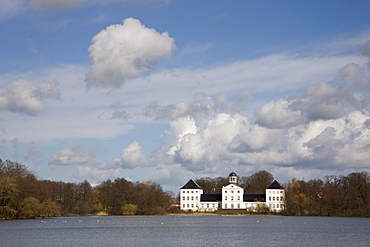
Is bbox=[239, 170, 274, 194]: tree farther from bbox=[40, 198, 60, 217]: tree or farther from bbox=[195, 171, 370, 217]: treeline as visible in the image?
bbox=[40, 198, 60, 217]: tree

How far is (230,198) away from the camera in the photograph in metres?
136

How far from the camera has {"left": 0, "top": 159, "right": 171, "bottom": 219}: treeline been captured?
80.4 meters

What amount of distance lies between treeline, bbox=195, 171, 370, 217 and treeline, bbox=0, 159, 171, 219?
2985 centimetres

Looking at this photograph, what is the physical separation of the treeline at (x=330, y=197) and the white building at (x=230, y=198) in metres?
15.8

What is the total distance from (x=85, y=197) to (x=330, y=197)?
51960mm

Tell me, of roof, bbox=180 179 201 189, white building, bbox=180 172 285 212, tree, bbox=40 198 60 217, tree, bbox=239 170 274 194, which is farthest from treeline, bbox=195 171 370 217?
tree, bbox=40 198 60 217

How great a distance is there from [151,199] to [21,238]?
2679 inches

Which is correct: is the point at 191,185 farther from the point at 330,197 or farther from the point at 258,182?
the point at 330,197

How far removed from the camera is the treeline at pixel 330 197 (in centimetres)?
9406

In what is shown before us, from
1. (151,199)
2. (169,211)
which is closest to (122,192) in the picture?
(151,199)

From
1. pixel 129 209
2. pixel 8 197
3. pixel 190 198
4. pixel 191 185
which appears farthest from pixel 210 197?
pixel 8 197

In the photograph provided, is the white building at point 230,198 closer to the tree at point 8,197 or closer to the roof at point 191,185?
the roof at point 191,185

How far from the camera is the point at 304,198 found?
4144 inches

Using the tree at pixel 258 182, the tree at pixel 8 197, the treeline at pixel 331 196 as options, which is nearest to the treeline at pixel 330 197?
the treeline at pixel 331 196
